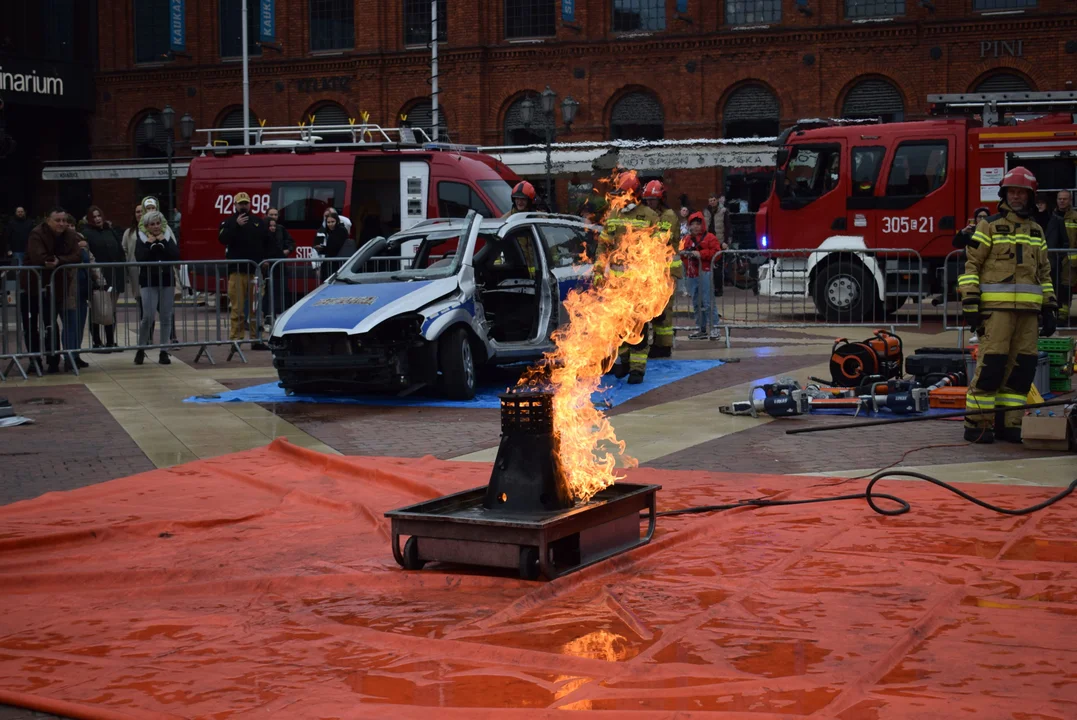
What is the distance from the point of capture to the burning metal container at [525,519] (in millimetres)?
6070

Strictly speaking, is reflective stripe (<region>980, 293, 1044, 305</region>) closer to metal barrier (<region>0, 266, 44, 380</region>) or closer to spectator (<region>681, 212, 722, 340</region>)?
spectator (<region>681, 212, 722, 340</region>)

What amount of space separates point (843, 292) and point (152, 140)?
93.2 feet

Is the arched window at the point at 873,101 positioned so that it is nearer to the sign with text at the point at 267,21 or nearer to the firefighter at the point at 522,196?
the sign with text at the point at 267,21

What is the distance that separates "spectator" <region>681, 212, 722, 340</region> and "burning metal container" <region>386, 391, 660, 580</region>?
37.6 ft

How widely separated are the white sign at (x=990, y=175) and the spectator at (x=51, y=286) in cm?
1368

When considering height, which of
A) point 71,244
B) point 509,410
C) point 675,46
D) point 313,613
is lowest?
point 313,613

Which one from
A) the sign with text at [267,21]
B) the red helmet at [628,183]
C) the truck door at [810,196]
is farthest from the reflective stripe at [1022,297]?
the sign with text at [267,21]

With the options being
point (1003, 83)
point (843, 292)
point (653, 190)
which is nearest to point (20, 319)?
point (653, 190)

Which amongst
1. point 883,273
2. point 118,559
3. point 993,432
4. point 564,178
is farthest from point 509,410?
point 564,178

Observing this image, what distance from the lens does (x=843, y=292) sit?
2092 centimetres

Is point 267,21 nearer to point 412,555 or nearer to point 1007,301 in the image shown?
point 1007,301

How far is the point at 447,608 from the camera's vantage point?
567 centimetres

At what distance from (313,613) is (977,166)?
699 inches

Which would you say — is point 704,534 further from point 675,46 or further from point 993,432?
point 675,46
